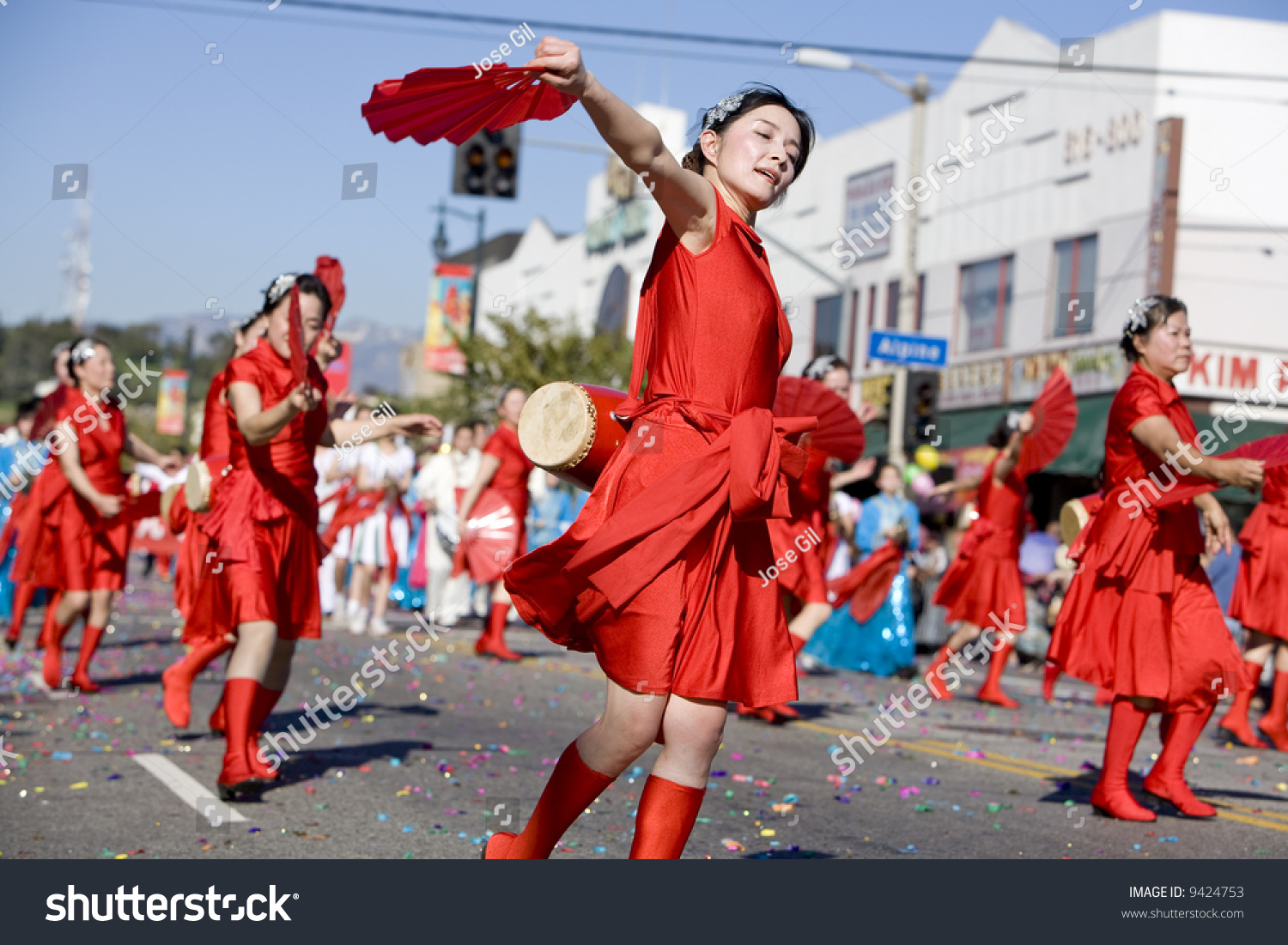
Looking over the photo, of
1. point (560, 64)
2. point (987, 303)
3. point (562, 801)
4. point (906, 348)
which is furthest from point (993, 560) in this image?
point (987, 303)

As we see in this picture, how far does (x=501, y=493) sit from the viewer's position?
12.2 meters

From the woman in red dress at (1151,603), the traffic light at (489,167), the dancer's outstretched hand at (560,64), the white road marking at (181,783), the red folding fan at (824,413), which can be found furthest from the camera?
the traffic light at (489,167)

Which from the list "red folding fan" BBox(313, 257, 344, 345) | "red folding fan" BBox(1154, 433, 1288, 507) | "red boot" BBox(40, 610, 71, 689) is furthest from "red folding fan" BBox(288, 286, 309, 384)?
"red boot" BBox(40, 610, 71, 689)

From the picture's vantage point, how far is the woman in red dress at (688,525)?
10.6 ft

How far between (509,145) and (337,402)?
9694 mm

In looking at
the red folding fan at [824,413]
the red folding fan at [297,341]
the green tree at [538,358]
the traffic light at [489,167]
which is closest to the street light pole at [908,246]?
the traffic light at [489,167]

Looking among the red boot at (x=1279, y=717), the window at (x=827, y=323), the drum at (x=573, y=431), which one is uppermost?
the window at (x=827, y=323)

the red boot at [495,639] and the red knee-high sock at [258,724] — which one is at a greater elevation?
the red knee-high sock at [258,724]

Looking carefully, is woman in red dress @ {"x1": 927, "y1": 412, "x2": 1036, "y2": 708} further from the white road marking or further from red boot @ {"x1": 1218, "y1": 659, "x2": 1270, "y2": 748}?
the white road marking

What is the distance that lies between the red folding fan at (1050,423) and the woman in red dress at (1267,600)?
1190 mm

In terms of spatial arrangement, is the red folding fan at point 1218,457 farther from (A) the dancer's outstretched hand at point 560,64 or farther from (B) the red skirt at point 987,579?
(B) the red skirt at point 987,579
